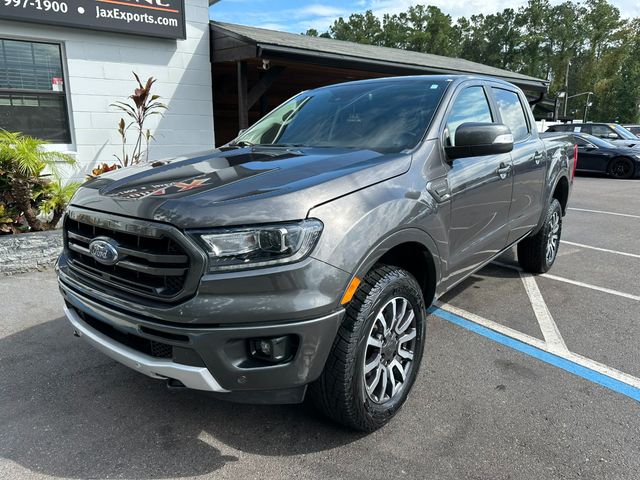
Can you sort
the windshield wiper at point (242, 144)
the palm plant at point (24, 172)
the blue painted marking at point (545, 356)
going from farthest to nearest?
the palm plant at point (24, 172), the windshield wiper at point (242, 144), the blue painted marking at point (545, 356)

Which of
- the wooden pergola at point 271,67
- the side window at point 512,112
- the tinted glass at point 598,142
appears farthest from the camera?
the tinted glass at point 598,142

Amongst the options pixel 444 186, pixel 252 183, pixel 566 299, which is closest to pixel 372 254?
pixel 252 183

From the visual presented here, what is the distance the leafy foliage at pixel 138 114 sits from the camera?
761cm

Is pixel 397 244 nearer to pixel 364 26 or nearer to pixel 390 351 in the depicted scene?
pixel 390 351

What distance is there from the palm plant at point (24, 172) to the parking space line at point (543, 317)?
528 centimetres

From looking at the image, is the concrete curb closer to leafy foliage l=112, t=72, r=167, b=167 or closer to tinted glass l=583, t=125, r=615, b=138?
leafy foliage l=112, t=72, r=167, b=167

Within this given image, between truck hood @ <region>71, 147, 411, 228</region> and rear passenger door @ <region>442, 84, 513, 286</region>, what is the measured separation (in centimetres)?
62

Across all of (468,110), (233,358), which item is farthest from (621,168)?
(233,358)

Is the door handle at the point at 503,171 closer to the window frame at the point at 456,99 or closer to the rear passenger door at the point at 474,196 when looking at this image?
the rear passenger door at the point at 474,196

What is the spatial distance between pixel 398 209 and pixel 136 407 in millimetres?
1903

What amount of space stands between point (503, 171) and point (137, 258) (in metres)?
2.80

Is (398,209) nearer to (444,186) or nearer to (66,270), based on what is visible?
(444,186)

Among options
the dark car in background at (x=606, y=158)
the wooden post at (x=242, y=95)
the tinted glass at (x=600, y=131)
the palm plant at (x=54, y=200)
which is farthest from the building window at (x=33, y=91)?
the tinted glass at (x=600, y=131)

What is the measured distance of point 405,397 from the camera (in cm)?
279
